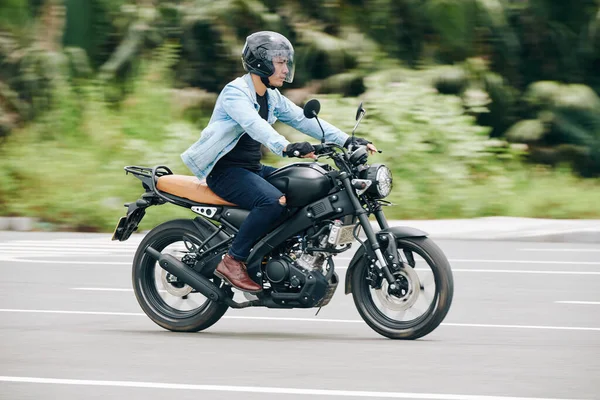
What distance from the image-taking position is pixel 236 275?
7.89 meters

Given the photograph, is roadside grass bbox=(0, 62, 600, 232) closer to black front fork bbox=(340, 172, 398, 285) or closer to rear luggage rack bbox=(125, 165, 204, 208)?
rear luggage rack bbox=(125, 165, 204, 208)

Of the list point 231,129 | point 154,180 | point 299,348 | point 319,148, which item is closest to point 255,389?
point 299,348

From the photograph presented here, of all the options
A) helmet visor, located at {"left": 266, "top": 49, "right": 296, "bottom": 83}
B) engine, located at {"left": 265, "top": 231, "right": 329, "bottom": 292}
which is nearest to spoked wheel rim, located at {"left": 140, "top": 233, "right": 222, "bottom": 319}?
engine, located at {"left": 265, "top": 231, "right": 329, "bottom": 292}

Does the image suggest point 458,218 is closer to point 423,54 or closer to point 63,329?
point 423,54

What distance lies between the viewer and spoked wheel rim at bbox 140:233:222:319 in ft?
27.2

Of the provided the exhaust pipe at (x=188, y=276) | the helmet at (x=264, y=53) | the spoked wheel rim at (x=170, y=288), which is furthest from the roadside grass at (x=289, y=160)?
the helmet at (x=264, y=53)

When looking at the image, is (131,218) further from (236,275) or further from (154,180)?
(236,275)

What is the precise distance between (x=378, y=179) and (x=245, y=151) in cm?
97

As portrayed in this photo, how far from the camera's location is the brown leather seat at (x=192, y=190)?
8.08 metres

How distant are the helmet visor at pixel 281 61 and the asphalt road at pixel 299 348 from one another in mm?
1757

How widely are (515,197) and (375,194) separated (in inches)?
381

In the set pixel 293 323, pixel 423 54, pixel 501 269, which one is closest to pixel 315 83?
pixel 423 54

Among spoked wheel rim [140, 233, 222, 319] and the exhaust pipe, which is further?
spoked wheel rim [140, 233, 222, 319]

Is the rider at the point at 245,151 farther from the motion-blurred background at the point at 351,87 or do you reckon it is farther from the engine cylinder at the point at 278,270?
the motion-blurred background at the point at 351,87
